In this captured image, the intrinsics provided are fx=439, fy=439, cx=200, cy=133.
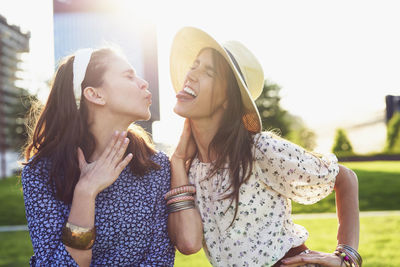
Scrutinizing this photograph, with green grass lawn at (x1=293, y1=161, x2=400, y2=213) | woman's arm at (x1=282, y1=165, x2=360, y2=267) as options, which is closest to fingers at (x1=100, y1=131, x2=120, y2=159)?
woman's arm at (x1=282, y1=165, x2=360, y2=267)

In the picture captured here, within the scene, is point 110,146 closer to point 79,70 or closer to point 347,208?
point 79,70

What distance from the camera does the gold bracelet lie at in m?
2.33

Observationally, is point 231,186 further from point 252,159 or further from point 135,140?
point 135,140

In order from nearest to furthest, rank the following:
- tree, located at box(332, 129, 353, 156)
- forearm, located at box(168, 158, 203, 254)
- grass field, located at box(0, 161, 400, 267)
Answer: forearm, located at box(168, 158, 203, 254), grass field, located at box(0, 161, 400, 267), tree, located at box(332, 129, 353, 156)

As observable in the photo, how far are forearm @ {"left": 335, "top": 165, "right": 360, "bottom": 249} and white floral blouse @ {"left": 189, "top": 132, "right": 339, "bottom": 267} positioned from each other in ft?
0.35

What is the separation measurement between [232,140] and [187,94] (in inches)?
15.5

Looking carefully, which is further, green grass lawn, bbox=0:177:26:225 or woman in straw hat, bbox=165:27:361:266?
green grass lawn, bbox=0:177:26:225

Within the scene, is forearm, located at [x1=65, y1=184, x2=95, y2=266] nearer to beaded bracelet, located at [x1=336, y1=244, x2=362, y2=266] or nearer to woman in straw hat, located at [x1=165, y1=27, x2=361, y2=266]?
woman in straw hat, located at [x1=165, y1=27, x2=361, y2=266]

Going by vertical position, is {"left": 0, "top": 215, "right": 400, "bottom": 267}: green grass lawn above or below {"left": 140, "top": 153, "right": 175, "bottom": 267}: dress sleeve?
below

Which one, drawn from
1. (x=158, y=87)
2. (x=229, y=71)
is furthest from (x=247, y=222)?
(x=158, y=87)

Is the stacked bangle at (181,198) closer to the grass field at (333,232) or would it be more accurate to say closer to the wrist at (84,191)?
the wrist at (84,191)

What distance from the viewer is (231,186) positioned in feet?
8.46

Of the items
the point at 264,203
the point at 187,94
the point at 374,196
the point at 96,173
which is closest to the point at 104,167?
the point at 96,173

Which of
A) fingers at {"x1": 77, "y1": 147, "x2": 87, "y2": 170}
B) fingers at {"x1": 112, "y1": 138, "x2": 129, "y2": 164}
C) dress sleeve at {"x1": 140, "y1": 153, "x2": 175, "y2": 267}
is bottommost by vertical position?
dress sleeve at {"x1": 140, "y1": 153, "x2": 175, "y2": 267}
